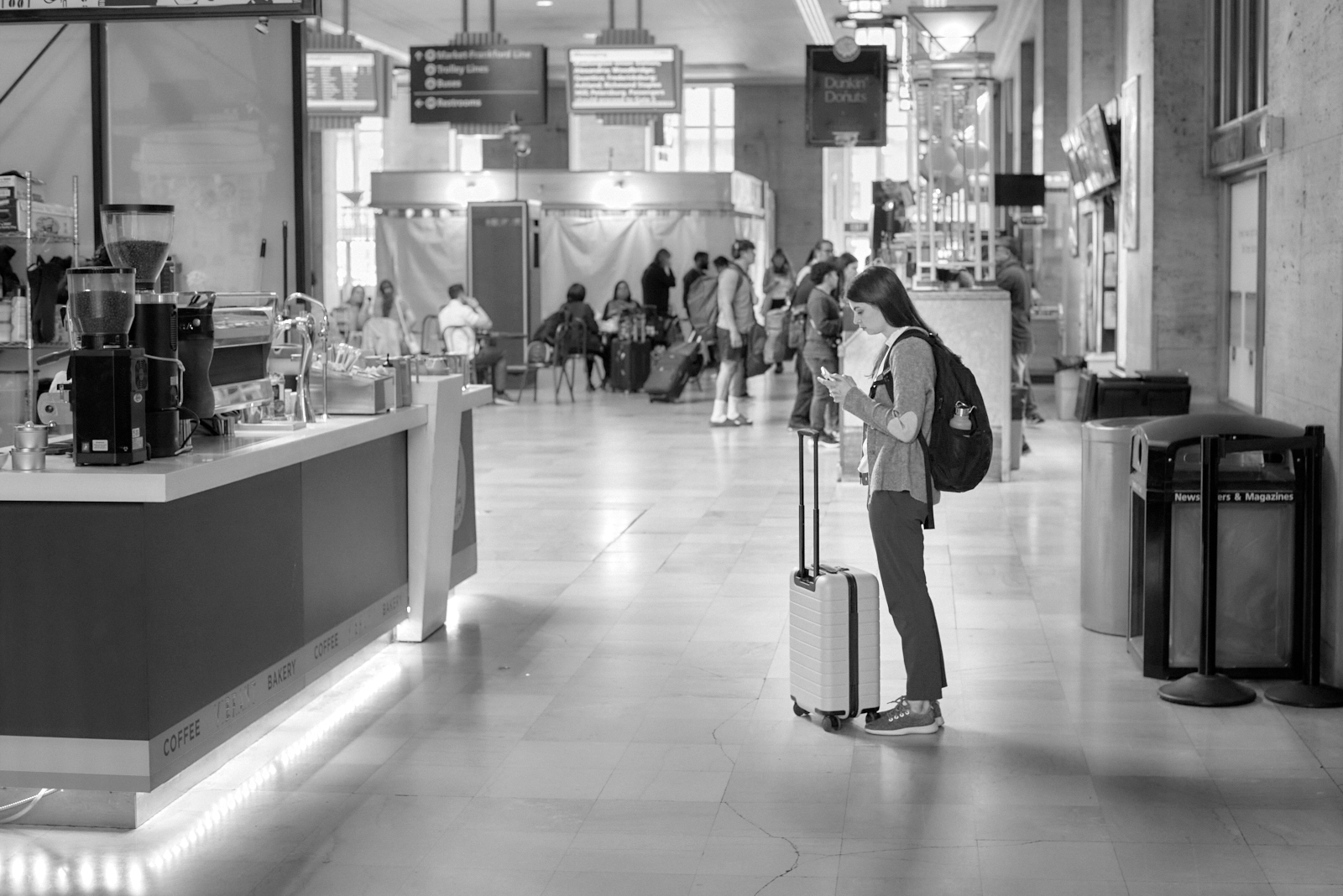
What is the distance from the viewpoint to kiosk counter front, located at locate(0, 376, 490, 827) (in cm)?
394

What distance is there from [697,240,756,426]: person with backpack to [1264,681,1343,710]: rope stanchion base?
375 inches

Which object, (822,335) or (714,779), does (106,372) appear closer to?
(714,779)

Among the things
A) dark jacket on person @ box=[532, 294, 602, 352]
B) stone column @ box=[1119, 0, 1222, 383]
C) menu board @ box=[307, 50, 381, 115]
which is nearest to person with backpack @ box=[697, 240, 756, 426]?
dark jacket on person @ box=[532, 294, 602, 352]

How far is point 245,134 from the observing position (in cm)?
857

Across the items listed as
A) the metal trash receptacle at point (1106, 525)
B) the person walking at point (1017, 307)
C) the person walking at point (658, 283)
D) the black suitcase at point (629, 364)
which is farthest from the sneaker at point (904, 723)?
the person walking at point (658, 283)

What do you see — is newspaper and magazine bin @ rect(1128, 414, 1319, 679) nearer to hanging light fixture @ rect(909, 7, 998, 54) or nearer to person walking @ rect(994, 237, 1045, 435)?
hanging light fixture @ rect(909, 7, 998, 54)

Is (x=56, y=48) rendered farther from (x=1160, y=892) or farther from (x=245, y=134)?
(x=1160, y=892)

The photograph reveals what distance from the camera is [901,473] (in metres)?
4.75

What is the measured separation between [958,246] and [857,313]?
7.33 meters

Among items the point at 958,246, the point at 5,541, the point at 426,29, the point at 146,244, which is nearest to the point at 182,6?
the point at 146,244

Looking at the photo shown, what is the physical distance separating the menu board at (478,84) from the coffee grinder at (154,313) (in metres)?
11.4

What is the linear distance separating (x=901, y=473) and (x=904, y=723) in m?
0.77

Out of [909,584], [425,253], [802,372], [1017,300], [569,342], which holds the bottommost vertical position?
[909,584]

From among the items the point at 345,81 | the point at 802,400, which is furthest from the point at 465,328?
the point at 802,400
